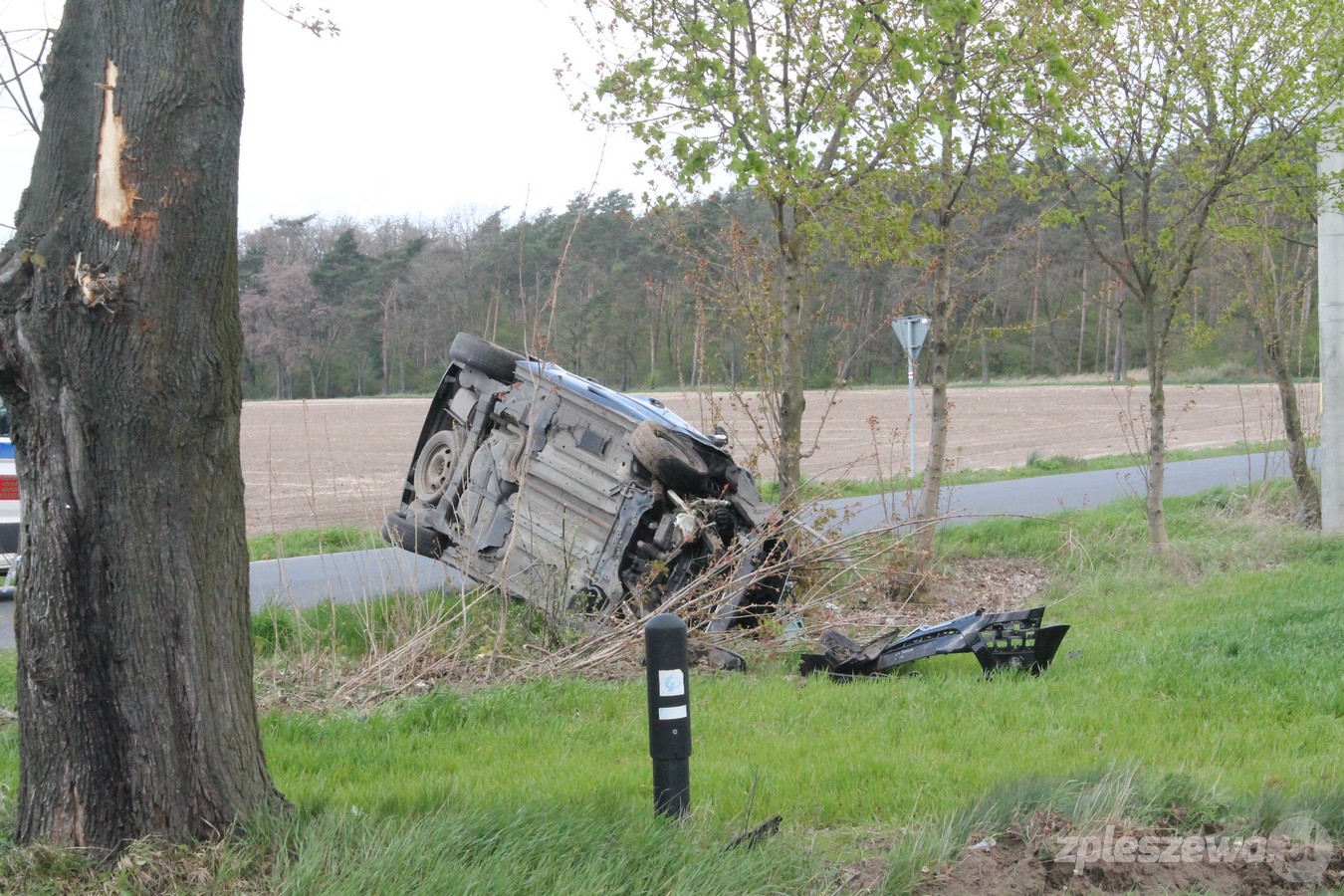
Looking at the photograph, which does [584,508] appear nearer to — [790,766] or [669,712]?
[790,766]

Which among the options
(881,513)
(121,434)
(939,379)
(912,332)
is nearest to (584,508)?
(939,379)

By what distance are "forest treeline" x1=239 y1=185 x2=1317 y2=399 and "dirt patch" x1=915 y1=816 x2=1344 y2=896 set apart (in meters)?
5.03

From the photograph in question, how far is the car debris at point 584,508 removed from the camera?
27.3 feet

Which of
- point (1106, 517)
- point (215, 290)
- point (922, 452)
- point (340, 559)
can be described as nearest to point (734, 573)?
point (215, 290)

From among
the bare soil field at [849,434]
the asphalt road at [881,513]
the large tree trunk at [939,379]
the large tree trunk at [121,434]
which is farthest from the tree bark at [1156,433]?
the large tree trunk at [121,434]

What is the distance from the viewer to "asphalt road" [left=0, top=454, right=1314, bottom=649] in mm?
8992

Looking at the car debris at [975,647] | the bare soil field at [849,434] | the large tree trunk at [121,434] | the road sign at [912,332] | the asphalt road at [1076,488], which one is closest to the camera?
the large tree trunk at [121,434]

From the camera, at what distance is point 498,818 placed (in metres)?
4.11

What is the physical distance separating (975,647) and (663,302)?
8452 millimetres

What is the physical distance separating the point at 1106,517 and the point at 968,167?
5.86m

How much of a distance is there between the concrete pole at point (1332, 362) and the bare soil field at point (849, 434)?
5.22ft

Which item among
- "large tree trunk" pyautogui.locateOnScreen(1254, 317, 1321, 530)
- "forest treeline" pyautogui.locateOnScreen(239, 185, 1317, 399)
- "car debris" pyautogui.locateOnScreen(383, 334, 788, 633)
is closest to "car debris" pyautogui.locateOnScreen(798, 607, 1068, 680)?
"car debris" pyautogui.locateOnScreen(383, 334, 788, 633)

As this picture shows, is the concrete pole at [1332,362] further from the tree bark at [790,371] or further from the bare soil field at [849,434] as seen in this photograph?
the tree bark at [790,371]

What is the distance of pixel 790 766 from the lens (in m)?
5.45
